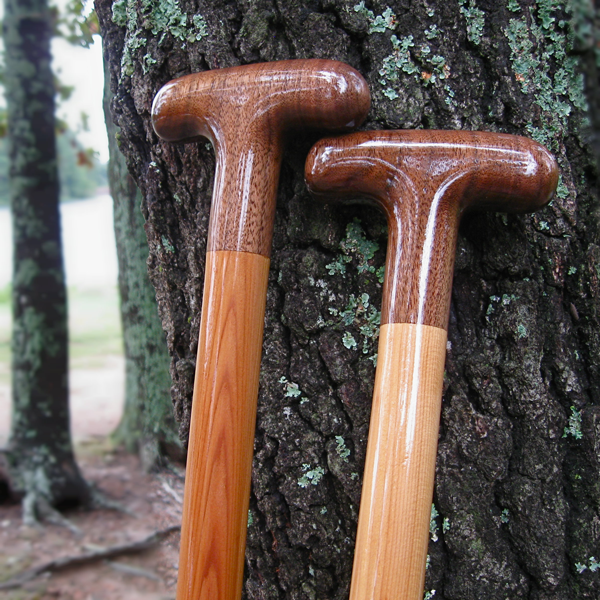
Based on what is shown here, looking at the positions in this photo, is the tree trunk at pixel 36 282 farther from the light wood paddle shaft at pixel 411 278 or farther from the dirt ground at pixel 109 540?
the light wood paddle shaft at pixel 411 278

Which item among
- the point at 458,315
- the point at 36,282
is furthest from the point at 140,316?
the point at 458,315

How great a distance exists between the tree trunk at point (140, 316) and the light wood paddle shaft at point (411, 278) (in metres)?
0.98

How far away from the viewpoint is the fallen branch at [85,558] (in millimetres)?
1947

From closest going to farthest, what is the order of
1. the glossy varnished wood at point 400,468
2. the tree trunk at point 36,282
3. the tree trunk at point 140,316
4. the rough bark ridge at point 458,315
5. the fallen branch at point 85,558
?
the glossy varnished wood at point 400,468 → the rough bark ridge at point 458,315 → the tree trunk at point 140,316 → the fallen branch at point 85,558 → the tree trunk at point 36,282

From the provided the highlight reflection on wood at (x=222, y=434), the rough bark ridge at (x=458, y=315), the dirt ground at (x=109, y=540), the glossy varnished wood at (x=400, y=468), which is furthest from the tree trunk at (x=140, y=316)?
the glossy varnished wood at (x=400, y=468)

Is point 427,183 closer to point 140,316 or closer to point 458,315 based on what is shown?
point 458,315

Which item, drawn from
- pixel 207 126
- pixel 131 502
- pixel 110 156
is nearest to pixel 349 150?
pixel 207 126

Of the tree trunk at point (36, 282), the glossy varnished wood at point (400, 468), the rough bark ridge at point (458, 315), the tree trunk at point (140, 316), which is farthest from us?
the tree trunk at point (36, 282)

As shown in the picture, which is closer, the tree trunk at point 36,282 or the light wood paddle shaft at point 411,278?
the light wood paddle shaft at point 411,278

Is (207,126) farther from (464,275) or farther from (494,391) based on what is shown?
(494,391)

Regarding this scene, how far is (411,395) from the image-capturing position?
0.76 meters

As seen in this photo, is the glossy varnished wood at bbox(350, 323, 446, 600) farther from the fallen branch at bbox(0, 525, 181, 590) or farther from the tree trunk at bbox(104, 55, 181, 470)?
the fallen branch at bbox(0, 525, 181, 590)

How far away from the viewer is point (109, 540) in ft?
7.19

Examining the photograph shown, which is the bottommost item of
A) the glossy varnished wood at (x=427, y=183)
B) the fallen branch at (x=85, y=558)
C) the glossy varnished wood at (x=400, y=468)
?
the fallen branch at (x=85, y=558)
